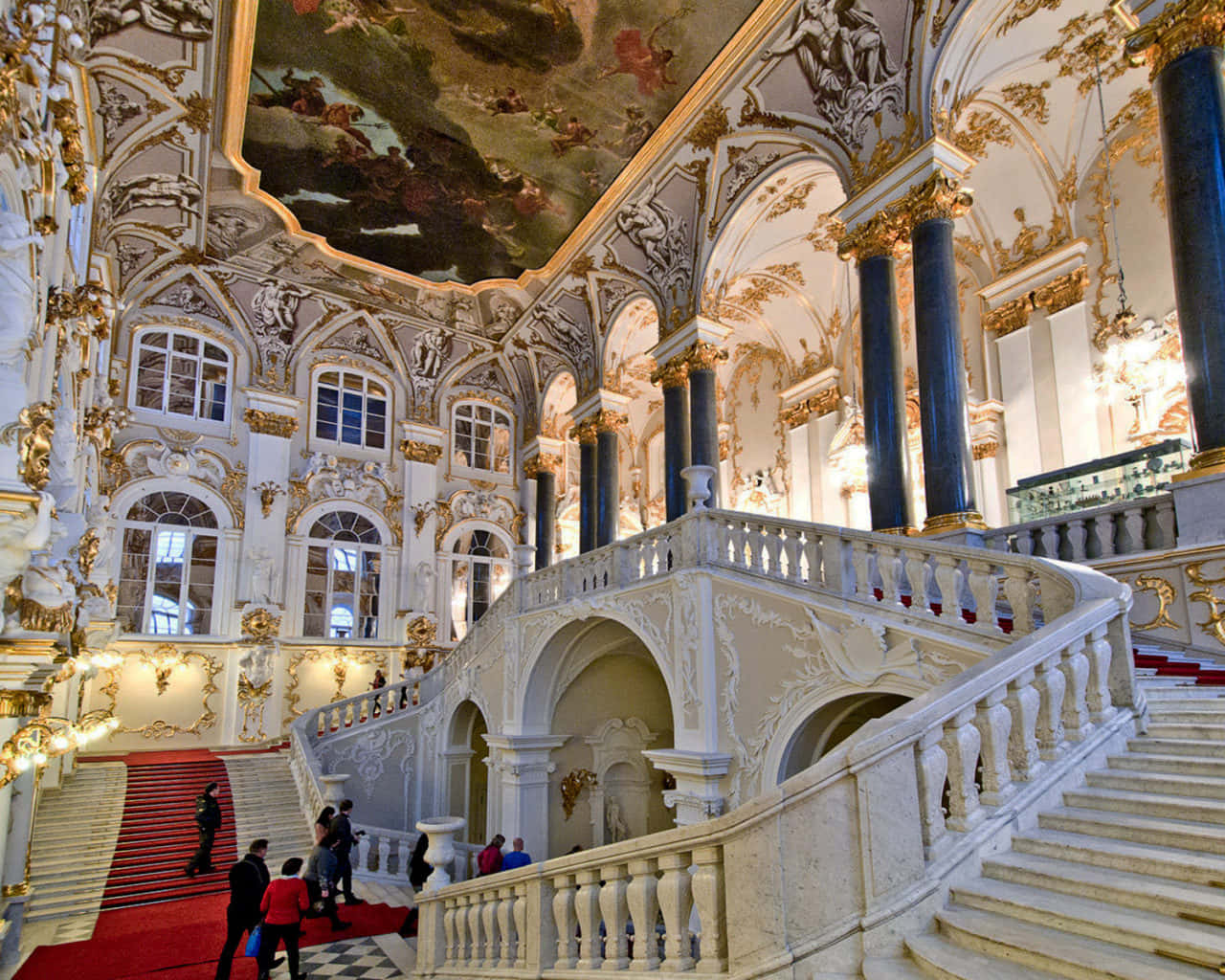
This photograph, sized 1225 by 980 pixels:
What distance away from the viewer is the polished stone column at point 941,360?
26.4 feet

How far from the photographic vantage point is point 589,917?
366cm

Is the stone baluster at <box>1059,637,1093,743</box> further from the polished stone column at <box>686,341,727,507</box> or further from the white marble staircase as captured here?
the polished stone column at <box>686,341,727,507</box>

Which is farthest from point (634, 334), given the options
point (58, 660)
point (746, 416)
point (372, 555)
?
point (58, 660)

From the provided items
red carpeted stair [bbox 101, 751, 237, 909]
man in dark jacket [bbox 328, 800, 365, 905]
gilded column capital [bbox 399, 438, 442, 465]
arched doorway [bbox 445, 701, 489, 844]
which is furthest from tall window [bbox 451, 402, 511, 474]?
man in dark jacket [bbox 328, 800, 365, 905]

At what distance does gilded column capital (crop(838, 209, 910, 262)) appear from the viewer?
357 inches

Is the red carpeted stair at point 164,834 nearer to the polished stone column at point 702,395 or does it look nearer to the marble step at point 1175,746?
the polished stone column at point 702,395

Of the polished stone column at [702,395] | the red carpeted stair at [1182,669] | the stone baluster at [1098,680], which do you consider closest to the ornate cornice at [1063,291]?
the polished stone column at [702,395]

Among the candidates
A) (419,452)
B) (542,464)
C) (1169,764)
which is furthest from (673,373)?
(1169,764)

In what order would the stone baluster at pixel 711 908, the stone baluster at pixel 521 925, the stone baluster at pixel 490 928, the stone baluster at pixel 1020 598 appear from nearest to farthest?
the stone baluster at pixel 711 908 → the stone baluster at pixel 521 925 → the stone baluster at pixel 1020 598 → the stone baluster at pixel 490 928

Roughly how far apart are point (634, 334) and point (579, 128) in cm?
468

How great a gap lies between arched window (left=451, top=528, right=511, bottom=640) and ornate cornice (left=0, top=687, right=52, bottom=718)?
12830 millimetres

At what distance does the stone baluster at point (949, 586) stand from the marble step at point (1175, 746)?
174cm

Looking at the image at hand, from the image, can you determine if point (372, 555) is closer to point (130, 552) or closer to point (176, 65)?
point (130, 552)

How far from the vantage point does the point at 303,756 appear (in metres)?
11.6
